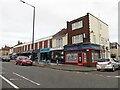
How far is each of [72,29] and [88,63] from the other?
755cm

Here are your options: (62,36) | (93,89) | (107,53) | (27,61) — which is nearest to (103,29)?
(107,53)

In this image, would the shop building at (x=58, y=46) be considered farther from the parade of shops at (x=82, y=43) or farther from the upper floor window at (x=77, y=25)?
→ the upper floor window at (x=77, y=25)

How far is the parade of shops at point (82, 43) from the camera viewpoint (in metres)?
32.5

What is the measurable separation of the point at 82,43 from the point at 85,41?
0.60m

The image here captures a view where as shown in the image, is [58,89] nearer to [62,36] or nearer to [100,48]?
[100,48]

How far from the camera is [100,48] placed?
34.4 m

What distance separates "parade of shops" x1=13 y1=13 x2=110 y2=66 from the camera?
32.5 m

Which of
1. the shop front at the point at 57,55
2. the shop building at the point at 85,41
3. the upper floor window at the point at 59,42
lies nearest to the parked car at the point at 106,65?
the shop building at the point at 85,41

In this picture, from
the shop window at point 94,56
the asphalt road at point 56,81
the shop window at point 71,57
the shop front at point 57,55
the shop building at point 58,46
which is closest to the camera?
the asphalt road at point 56,81

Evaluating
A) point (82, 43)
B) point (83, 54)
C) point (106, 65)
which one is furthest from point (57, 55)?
point (106, 65)

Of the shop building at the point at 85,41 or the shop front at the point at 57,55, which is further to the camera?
the shop front at the point at 57,55

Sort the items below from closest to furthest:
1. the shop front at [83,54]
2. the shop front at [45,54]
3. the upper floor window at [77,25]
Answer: the shop front at [83,54] → the upper floor window at [77,25] → the shop front at [45,54]

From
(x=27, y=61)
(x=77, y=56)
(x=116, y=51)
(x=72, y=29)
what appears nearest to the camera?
(x=27, y=61)

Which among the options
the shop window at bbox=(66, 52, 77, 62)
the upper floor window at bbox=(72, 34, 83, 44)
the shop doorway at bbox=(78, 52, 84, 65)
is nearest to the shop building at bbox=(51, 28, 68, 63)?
the shop window at bbox=(66, 52, 77, 62)
